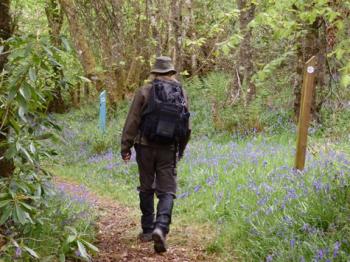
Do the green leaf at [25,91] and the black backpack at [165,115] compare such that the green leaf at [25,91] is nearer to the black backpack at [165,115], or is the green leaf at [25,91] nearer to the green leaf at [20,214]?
the green leaf at [20,214]

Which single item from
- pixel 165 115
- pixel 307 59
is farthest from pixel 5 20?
pixel 307 59

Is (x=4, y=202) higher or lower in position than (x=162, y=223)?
higher

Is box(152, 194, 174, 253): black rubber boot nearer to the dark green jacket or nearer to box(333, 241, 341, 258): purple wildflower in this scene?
the dark green jacket

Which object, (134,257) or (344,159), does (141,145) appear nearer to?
(134,257)

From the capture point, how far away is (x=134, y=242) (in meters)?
6.51

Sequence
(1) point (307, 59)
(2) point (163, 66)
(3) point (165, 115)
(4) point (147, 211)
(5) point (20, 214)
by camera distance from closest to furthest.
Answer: (5) point (20, 214), (3) point (165, 115), (2) point (163, 66), (4) point (147, 211), (1) point (307, 59)

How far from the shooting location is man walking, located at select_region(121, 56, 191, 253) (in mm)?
5863

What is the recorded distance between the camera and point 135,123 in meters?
6.14

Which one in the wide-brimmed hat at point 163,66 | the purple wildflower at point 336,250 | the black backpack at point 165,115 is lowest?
the purple wildflower at point 336,250

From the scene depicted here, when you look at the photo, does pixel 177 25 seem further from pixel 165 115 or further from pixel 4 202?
pixel 4 202

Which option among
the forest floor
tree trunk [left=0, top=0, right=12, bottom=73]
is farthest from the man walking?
tree trunk [left=0, top=0, right=12, bottom=73]

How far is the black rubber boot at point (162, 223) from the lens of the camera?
5730 millimetres

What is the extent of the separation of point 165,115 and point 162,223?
1204 mm

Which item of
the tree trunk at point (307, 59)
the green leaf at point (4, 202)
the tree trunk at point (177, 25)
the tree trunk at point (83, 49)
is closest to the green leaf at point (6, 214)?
the green leaf at point (4, 202)
